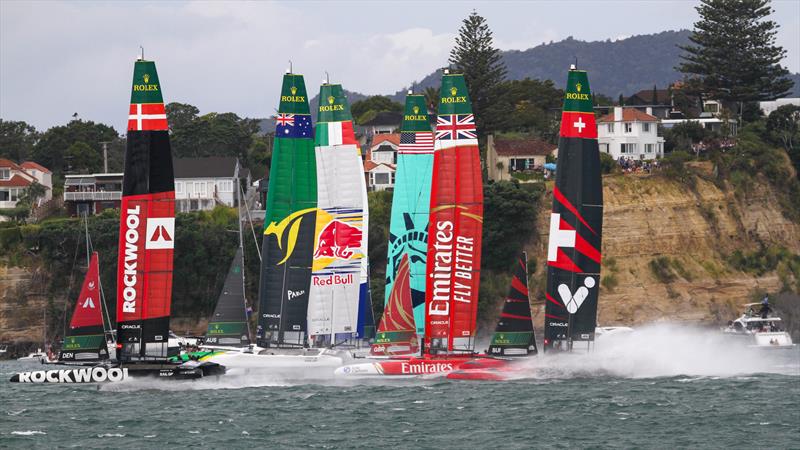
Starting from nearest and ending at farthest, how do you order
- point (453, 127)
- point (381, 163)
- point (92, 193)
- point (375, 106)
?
point (453, 127) < point (92, 193) < point (381, 163) < point (375, 106)

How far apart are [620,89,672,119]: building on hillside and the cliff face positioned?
16471 mm

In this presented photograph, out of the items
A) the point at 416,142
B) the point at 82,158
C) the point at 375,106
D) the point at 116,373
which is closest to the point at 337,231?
the point at 416,142

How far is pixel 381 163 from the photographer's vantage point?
88.8 meters

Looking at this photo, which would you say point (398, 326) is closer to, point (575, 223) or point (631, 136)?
point (575, 223)

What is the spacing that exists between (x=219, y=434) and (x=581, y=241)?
14.3 m

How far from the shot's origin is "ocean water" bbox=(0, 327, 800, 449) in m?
37.3

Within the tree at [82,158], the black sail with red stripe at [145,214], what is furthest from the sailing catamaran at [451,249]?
the tree at [82,158]

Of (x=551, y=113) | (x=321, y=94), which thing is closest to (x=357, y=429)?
(x=321, y=94)

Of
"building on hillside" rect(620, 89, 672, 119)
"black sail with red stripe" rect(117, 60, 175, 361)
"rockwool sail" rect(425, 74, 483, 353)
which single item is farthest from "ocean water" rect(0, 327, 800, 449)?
"building on hillside" rect(620, 89, 672, 119)

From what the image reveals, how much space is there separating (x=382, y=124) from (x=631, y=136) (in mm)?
30123

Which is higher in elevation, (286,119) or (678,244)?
(286,119)

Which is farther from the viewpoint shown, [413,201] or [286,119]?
[413,201]

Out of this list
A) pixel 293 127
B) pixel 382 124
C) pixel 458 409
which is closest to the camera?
pixel 458 409

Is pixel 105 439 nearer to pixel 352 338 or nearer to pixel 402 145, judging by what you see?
pixel 352 338
